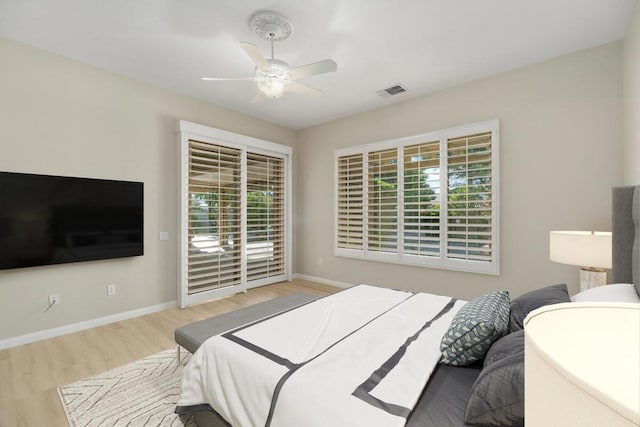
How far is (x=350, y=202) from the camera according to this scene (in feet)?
15.9

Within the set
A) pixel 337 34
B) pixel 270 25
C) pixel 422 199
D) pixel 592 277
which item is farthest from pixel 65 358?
pixel 592 277

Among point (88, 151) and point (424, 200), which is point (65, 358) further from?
point (424, 200)

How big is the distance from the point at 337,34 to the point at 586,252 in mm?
2785

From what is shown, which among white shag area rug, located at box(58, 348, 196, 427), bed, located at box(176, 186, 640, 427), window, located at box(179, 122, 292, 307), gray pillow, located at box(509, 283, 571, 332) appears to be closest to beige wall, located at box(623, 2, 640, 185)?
bed, located at box(176, 186, 640, 427)

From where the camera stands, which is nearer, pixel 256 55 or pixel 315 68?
pixel 256 55

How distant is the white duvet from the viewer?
3.68 feet

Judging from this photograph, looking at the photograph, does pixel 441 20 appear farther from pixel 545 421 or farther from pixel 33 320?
pixel 33 320

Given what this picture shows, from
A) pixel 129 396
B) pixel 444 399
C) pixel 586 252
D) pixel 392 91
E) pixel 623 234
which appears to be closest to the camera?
pixel 444 399

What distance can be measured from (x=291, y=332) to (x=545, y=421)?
152 cm

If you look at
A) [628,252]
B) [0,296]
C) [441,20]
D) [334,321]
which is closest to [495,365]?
[334,321]

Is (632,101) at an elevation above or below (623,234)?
above

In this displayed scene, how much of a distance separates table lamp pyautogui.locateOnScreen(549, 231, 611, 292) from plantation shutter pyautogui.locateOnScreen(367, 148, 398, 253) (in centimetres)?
209

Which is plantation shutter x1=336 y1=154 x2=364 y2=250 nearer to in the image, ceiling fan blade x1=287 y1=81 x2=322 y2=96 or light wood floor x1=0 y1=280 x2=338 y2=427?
ceiling fan blade x1=287 y1=81 x2=322 y2=96

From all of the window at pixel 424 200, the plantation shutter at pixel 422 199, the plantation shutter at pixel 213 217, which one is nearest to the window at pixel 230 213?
the plantation shutter at pixel 213 217
